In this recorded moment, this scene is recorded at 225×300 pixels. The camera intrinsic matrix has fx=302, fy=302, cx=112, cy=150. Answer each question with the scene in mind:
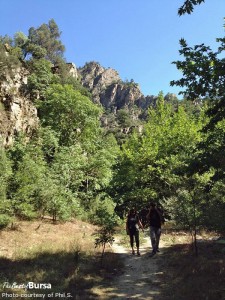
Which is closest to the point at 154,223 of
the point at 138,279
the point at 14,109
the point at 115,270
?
the point at 115,270

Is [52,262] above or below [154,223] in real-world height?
below

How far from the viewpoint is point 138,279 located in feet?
33.9

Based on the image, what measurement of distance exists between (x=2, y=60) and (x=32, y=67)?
25.9 feet

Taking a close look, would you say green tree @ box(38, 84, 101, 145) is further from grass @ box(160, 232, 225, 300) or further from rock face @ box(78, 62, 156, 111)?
rock face @ box(78, 62, 156, 111)

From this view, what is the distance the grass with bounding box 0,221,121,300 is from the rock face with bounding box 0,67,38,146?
12.3 m

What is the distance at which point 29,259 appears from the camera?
11.9 metres

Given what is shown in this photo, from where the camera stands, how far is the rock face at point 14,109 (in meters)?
27.5

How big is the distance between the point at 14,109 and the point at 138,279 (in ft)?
77.5

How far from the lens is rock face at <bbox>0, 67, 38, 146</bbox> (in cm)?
2747

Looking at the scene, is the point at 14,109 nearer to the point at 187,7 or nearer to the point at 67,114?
the point at 67,114

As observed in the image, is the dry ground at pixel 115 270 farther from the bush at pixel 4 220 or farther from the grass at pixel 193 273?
the bush at pixel 4 220

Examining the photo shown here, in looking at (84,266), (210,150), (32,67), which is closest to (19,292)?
(84,266)

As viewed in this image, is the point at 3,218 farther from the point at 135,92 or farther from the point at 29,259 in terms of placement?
the point at 135,92

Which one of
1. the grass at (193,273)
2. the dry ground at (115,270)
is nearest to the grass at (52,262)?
the dry ground at (115,270)
